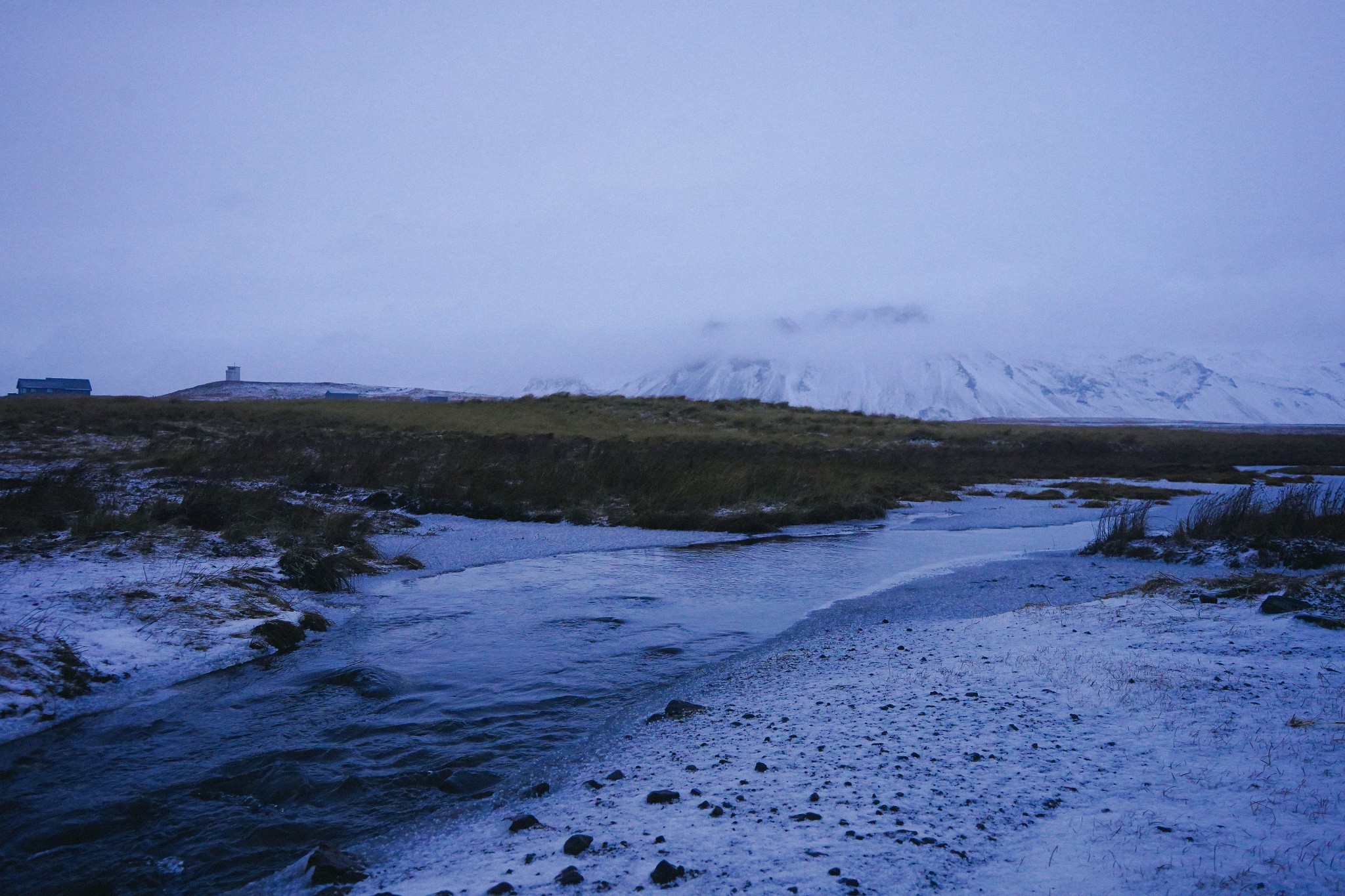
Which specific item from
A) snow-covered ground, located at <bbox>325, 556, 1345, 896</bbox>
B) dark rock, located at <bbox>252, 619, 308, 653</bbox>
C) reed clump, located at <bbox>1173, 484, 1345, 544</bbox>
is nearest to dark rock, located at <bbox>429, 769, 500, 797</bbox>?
snow-covered ground, located at <bbox>325, 556, 1345, 896</bbox>

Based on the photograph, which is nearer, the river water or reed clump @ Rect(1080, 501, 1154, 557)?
the river water

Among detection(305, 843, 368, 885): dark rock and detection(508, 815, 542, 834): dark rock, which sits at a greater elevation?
detection(508, 815, 542, 834): dark rock

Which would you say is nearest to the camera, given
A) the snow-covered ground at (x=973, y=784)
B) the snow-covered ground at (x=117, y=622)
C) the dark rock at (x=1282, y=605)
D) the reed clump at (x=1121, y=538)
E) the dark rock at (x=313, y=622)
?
the snow-covered ground at (x=973, y=784)

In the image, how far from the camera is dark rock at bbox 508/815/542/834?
13.3 feet

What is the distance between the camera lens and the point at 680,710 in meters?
6.00

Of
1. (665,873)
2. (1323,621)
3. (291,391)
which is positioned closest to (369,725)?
(665,873)

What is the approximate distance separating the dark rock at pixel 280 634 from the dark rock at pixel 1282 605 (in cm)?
967

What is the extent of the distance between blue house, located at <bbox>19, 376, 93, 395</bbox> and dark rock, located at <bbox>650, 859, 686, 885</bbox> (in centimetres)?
9137

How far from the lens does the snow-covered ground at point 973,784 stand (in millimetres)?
3309

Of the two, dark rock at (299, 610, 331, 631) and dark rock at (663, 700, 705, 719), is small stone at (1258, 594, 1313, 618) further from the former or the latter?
dark rock at (299, 610, 331, 631)

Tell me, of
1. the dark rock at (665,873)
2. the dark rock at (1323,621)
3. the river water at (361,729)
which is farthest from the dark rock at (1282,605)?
the dark rock at (665,873)

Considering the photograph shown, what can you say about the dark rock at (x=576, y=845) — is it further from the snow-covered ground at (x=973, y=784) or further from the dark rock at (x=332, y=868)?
the dark rock at (x=332, y=868)

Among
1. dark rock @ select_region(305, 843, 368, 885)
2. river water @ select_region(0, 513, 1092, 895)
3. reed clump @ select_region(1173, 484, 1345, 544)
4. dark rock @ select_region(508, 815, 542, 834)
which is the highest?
reed clump @ select_region(1173, 484, 1345, 544)

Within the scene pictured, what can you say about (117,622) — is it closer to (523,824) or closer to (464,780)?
(464,780)
